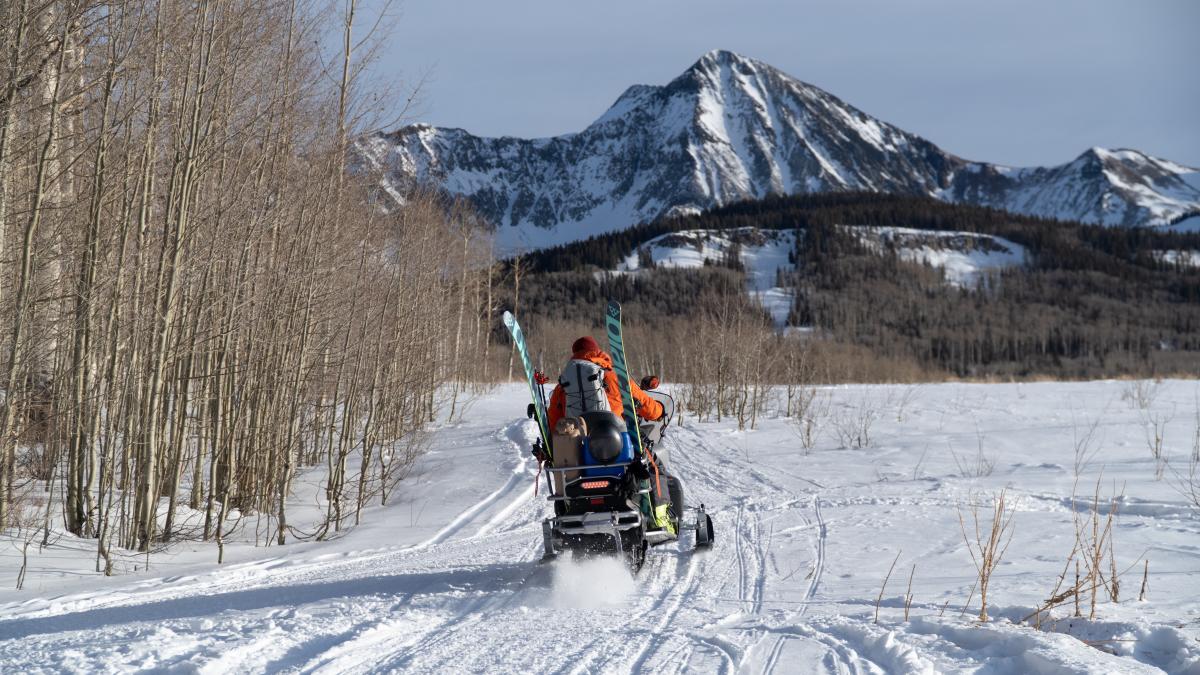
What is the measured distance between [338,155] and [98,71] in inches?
103

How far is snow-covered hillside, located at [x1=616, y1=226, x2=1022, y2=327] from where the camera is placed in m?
140

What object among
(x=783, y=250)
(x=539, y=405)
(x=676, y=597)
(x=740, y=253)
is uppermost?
(x=783, y=250)

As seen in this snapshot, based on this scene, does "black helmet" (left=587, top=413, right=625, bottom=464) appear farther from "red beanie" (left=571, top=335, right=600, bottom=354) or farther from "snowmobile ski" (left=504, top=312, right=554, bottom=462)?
"red beanie" (left=571, top=335, right=600, bottom=354)

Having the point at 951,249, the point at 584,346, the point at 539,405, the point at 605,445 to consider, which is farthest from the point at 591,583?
the point at 951,249

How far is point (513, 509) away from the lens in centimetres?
1093

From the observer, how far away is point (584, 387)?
6898 mm

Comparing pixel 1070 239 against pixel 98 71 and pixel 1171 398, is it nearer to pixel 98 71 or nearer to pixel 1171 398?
pixel 1171 398

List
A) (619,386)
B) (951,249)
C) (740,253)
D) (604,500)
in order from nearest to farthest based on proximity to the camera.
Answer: (604,500)
(619,386)
(740,253)
(951,249)

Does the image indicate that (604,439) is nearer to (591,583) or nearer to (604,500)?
(604,500)

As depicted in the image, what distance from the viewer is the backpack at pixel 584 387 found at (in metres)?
6.89

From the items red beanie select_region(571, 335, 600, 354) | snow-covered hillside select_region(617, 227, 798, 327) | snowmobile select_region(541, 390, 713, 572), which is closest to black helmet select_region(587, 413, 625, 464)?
snowmobile select_region(541, 390, 713, 572)

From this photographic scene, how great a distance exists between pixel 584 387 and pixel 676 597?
1.82m

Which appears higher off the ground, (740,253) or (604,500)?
(740,253)

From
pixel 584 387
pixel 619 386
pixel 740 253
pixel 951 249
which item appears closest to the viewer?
pixel 584 387
